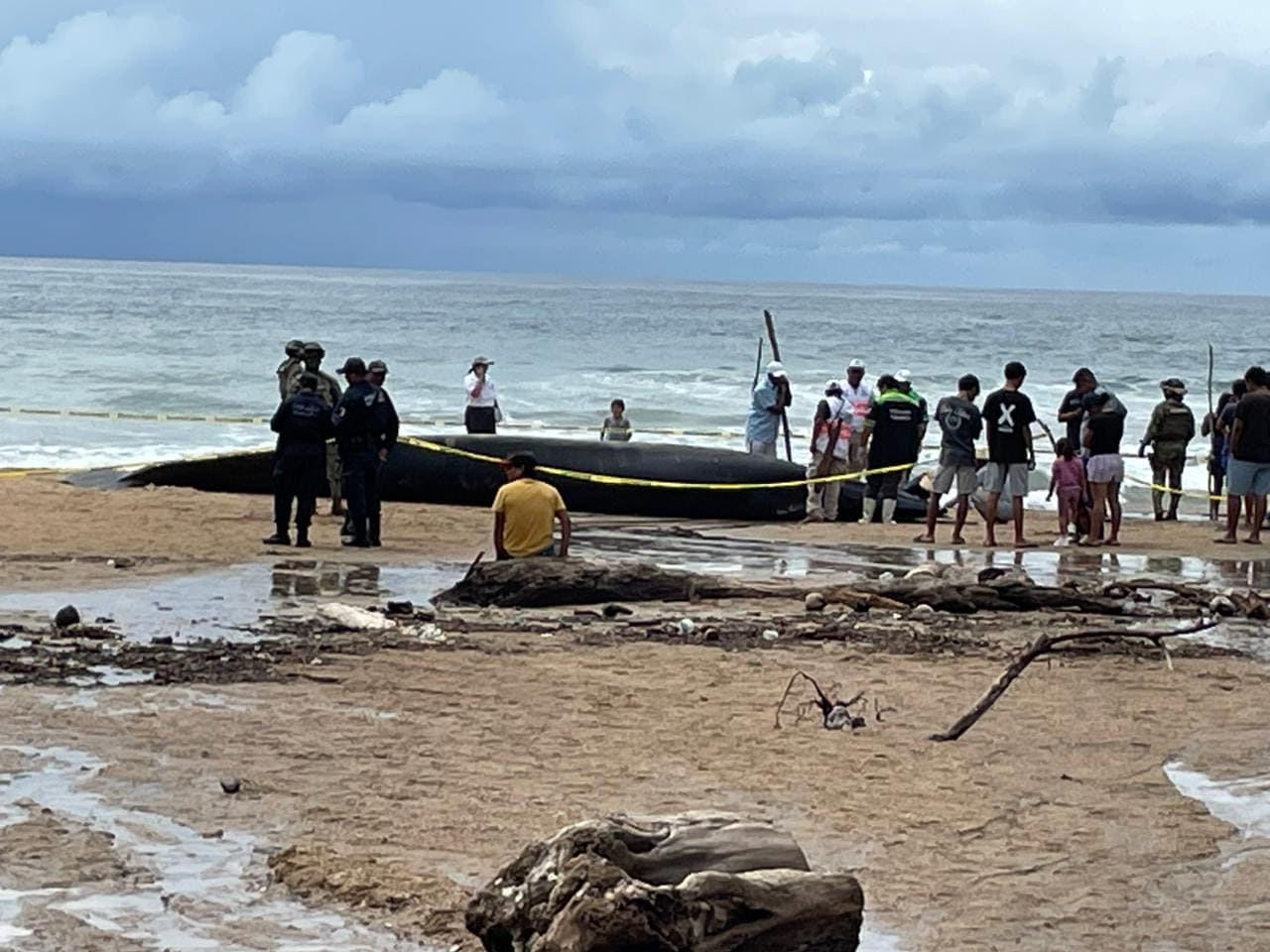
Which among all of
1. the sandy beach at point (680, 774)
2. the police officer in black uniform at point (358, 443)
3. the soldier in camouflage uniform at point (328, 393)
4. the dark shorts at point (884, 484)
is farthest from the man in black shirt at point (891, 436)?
the sandy beach at point (680, 774)

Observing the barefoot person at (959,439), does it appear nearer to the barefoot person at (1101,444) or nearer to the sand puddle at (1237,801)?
the barefoot person at (1101,444)

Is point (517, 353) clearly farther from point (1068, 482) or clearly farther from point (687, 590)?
point (687, 590)

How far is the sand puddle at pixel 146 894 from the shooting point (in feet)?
21.0

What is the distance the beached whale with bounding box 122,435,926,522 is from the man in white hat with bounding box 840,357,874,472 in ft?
1.43

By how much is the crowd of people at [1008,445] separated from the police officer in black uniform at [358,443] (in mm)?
5158

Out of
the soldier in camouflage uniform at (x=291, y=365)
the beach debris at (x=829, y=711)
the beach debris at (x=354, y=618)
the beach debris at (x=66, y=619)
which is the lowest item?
the beach debris at (x=829, y=711)

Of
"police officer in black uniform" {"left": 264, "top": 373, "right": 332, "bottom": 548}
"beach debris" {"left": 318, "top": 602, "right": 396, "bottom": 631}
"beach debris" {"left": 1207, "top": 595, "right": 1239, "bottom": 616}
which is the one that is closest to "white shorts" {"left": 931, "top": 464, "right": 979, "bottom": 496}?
"beach debris" {"left": 1207, "top": 595, "right": 1239, "bottom": 616}

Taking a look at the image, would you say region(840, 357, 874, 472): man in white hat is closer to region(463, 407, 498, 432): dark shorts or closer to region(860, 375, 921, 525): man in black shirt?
region(860, 375, 921, 525): man in black shirt

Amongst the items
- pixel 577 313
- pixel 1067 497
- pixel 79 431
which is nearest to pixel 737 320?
pixel 577 313

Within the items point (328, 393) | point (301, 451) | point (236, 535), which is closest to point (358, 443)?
point (301, 451)

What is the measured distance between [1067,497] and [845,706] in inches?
407

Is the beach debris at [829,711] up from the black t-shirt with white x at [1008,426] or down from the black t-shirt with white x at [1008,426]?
down

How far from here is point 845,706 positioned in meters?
10.1

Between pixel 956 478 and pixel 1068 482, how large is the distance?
1.30 meters
